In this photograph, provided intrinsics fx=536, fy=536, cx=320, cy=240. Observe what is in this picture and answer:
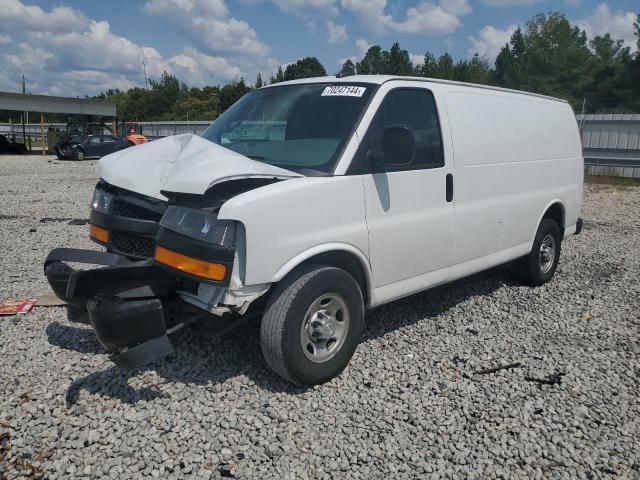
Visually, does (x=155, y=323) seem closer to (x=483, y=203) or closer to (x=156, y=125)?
(x=483, y=203)

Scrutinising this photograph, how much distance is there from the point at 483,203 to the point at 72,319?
355 centimetres

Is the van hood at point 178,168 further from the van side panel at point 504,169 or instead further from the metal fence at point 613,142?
the metal fence at point 613,142

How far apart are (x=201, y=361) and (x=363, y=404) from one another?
49.2 inches

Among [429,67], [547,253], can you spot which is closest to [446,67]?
[429,67]

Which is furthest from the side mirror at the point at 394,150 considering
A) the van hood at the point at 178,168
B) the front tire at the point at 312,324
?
the front tire at the point at 312,324

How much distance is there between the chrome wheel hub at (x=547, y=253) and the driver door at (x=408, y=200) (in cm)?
215

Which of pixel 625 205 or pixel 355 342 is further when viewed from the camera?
pixel 625 205

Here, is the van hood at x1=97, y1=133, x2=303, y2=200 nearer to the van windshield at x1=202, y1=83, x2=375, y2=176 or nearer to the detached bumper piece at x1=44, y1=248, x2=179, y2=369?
the van windshield at x1=202, y1=83, x2=375, y2=176

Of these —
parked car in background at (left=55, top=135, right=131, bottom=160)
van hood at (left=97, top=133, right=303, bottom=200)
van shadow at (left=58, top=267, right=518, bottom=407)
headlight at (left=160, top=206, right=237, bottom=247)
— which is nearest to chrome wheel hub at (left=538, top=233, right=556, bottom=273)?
van shadow at (left=58, top=267, right=518, bottom=407)

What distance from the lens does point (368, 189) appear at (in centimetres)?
383

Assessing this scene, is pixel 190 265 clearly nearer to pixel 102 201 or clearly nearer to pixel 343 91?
pixel 102 201

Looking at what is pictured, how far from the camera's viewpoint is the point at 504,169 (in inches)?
205

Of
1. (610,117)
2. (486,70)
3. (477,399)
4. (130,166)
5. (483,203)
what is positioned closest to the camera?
(477,399)

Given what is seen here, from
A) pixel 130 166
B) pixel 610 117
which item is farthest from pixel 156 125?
pixel 130 166
